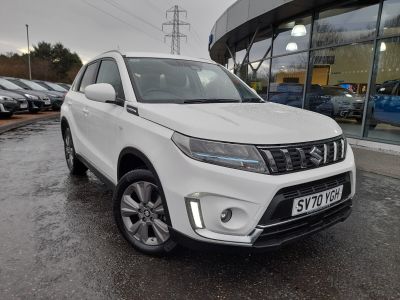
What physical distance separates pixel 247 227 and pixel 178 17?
4594 centimetres

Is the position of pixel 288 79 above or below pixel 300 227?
above

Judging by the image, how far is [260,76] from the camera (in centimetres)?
1362

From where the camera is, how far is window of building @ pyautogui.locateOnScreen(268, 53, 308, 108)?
1084 cm

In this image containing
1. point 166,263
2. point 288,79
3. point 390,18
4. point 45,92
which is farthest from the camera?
point 45,92

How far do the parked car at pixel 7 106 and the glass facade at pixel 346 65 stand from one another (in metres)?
9.46

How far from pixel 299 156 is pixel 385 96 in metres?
7.07

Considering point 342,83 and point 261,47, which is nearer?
point 342,83

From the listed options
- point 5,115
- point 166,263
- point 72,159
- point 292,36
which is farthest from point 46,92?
point 166,263

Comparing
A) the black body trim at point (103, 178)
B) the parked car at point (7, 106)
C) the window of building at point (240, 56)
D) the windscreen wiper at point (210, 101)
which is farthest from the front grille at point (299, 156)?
the window of building at point (240, 56)

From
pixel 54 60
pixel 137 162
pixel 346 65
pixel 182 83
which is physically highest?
pixel 54 60

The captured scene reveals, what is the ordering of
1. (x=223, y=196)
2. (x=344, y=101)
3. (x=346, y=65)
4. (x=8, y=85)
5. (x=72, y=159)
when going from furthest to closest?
1. (x=8, y=85)
2. (x=344, y=101)
3. (x=346, y=65)
4. (x=72, y=159)
5. (x=223, y=196)

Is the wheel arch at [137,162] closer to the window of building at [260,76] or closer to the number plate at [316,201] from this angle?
the number plate at [316,201]

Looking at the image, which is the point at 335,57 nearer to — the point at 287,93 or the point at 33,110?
the point at 287,93

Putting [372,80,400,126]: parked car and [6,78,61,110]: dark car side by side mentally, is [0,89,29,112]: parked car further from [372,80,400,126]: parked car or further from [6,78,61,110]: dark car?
[372,80,400,126]: parked car
